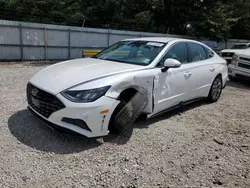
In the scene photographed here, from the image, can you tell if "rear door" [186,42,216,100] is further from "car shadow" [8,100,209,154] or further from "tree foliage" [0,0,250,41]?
"tree foliage" [0,0,250,41]

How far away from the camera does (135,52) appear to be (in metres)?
4.29

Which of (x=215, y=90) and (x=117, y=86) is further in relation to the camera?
(x=215, y=90)

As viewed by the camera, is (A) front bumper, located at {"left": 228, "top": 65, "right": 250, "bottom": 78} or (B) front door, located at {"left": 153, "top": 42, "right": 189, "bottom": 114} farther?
(A) front bumper, located at {"left": 228, "top": 65, "right": 250, "bottom": 78}

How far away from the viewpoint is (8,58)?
11.8 meters

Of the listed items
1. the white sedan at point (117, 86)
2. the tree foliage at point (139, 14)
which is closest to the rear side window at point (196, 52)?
the white sedan at point (117, 86)

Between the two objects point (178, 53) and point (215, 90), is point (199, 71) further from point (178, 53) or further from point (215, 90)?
point (215, 90)

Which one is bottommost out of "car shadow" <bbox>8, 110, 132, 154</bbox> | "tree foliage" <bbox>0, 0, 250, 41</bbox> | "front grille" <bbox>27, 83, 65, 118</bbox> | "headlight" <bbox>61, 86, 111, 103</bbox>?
"car shadow" <bbox>8, 110, 132, 154</bbox>

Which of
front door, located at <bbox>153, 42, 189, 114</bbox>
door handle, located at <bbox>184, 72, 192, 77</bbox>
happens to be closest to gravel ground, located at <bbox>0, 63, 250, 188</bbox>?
front door, located at <bbox>153, 42, 189, 114</bbox>

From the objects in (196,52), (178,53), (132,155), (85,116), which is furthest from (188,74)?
(85,116)

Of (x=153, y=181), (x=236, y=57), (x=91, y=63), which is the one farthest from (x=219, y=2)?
(x=153, y=181)

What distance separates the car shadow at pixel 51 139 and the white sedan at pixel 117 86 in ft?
0.69

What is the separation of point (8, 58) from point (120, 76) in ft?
34.5

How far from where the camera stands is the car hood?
124 inches

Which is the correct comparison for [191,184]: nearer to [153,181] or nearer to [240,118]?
[153,181]
